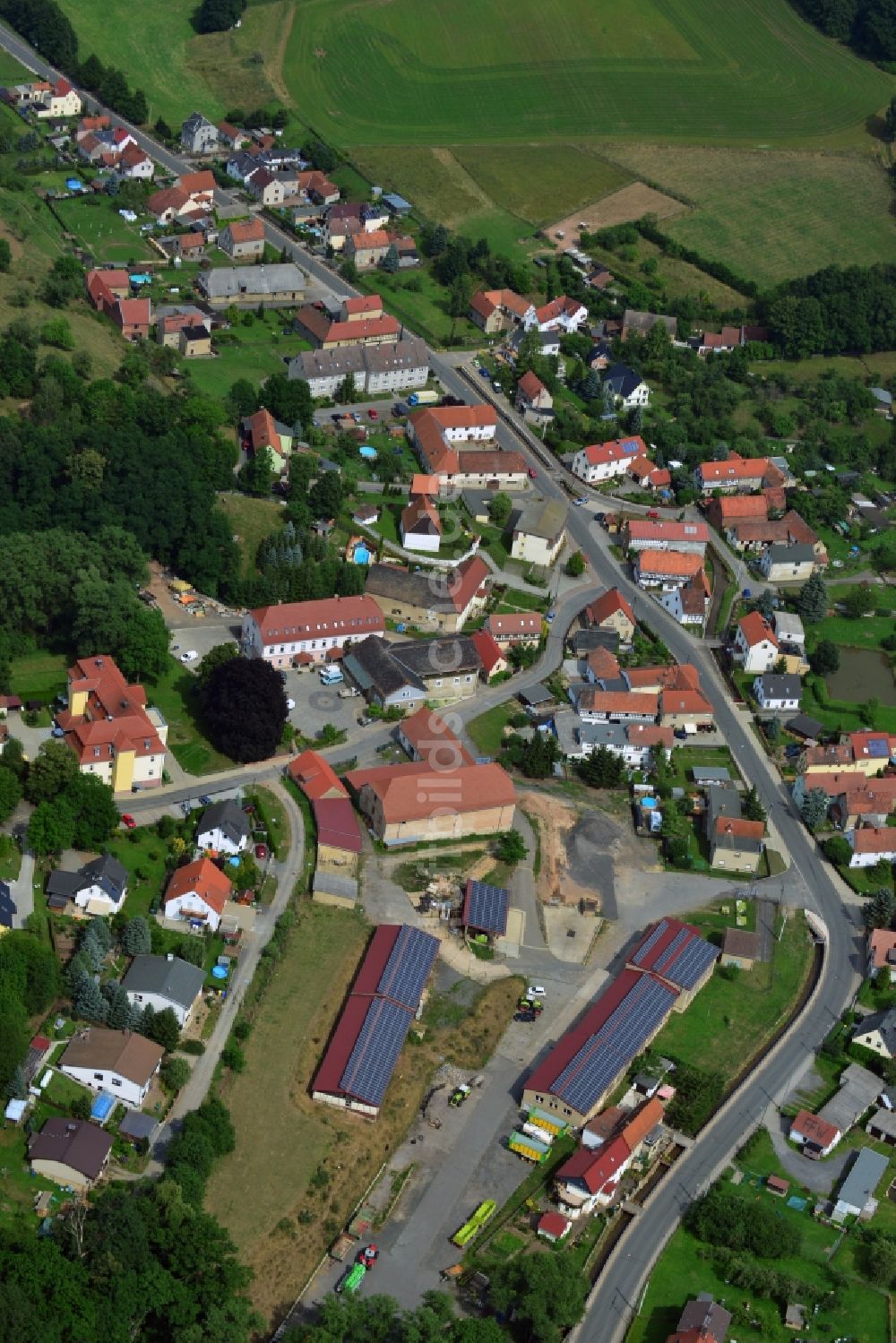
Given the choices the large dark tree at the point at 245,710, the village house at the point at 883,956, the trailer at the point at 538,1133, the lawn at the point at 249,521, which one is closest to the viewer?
the trailer at the point at 538,1133

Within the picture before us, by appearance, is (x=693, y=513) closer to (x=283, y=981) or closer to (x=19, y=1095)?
(x=283, y=981)

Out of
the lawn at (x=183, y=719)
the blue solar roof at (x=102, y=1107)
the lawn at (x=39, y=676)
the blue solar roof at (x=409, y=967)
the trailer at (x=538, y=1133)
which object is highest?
the blue solar roof at (x=409, y=967)

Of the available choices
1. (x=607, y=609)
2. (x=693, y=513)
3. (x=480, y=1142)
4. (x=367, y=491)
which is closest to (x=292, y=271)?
(x=367, y=491)

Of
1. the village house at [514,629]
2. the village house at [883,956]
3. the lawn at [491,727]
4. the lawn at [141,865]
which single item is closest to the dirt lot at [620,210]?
the village house at [514,629]

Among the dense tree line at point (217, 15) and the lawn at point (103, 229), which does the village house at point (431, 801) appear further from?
the dense tree line at point (217, 15)

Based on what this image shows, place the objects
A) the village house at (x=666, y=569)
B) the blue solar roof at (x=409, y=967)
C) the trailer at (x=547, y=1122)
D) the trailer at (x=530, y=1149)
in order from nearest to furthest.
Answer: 1. the trailer at (x=530, y=1149)
2. the trailer at (x=547, y=1122)
3. the blue solar roof at (x=409, y=967)
4. the village house at (x=666, y=569)

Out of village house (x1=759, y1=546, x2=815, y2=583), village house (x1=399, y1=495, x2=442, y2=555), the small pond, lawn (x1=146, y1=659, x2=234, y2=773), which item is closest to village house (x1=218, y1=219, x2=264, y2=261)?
village house (x1=399, y1=495, x2=442, y2=555)
